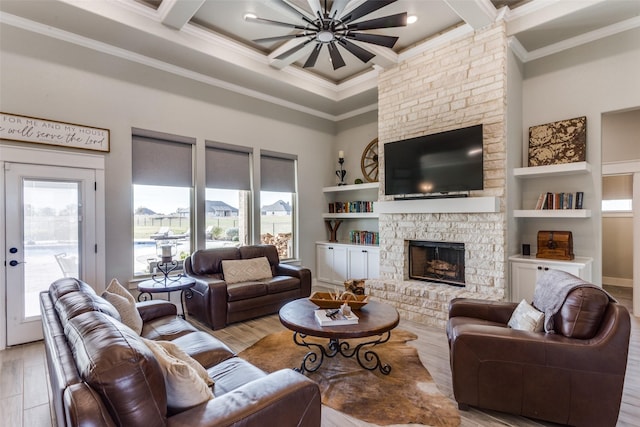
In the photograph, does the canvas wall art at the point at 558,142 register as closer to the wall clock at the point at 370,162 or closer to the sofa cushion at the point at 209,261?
the wall clock at the point at 370,162

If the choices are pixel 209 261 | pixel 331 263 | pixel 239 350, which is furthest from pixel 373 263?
pixel 239 350

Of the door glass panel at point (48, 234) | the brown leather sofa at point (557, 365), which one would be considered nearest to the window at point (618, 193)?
the brown leather sofa at point (557, 365)

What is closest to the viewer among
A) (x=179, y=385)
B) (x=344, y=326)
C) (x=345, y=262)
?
(x=179, y=385)

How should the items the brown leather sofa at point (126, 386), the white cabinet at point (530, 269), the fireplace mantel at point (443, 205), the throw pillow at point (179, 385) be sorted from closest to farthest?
the brown leather sofa at point (126, 386)
the throw pillow at point (179, 385)
the white cabinet at point (530, 269)
the fireplace mantel at point (443, 205)

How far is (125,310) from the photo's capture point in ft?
8.25

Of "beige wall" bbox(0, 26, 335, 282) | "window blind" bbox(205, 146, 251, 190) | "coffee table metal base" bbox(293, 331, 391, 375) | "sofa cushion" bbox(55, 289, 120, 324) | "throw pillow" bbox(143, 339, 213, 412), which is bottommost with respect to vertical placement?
"coffee table metal base" bbox(293, 331, 391, 375)

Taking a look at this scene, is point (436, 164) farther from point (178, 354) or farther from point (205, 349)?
point (178, 354)

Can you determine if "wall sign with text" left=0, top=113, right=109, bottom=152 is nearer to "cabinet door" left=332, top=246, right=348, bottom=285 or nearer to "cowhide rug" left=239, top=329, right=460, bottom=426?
"cowhide rug" left=239, top=329, right=460, bottom=426

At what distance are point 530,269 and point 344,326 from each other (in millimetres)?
2646

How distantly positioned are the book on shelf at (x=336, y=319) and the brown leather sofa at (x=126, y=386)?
808 mm

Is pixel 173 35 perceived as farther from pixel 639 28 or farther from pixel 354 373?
pixel 639 28

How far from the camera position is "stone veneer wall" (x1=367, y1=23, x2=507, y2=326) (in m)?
3.94

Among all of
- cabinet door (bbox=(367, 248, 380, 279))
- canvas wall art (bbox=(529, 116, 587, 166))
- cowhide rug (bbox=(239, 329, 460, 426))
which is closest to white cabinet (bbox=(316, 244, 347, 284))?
cabinet door (bbox=(367, 248, 380, 279))

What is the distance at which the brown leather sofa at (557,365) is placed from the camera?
6.40 ft
